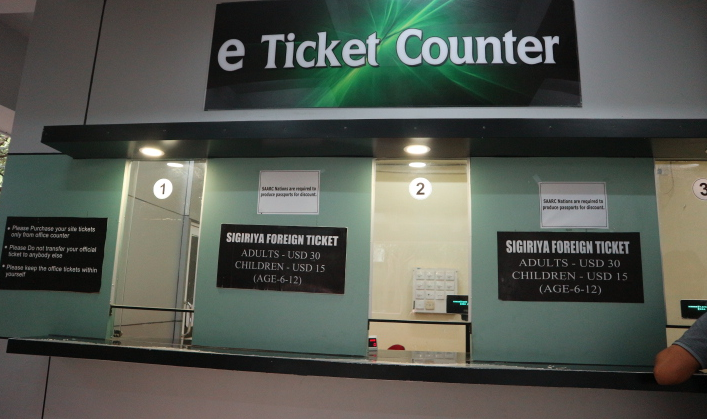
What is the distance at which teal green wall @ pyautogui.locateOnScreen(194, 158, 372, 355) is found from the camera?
2.54m

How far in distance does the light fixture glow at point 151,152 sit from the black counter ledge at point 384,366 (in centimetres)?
115

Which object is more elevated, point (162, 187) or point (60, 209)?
point (162, 187)

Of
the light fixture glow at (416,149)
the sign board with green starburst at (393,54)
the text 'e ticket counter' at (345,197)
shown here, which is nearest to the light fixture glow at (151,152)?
the text 'e ticket counter' at (345,197)

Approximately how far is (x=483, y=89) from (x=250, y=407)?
7.62 feet

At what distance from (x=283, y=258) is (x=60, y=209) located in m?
1.54

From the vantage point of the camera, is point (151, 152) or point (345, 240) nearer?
point (345, 240)

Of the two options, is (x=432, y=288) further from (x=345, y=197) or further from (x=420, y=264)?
(x=345, y=197)

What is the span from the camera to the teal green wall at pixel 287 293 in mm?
2535

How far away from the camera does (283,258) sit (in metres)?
2.64

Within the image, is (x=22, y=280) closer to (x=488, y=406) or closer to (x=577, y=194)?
(x=488, y=406)

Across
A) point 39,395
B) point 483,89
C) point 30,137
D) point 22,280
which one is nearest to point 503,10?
point 483,89

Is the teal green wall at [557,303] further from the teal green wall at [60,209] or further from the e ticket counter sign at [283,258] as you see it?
the teal green wall at [60,209]

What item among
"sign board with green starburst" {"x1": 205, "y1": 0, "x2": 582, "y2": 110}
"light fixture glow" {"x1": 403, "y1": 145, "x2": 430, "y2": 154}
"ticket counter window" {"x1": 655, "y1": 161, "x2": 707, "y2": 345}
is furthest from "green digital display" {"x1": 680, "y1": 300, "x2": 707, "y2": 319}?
"light fixture glow" {"x1": 403, "y1": 145, "x2": 430, "y2": 154}

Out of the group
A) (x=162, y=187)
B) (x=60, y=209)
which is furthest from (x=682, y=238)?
(x=60, y=209)
